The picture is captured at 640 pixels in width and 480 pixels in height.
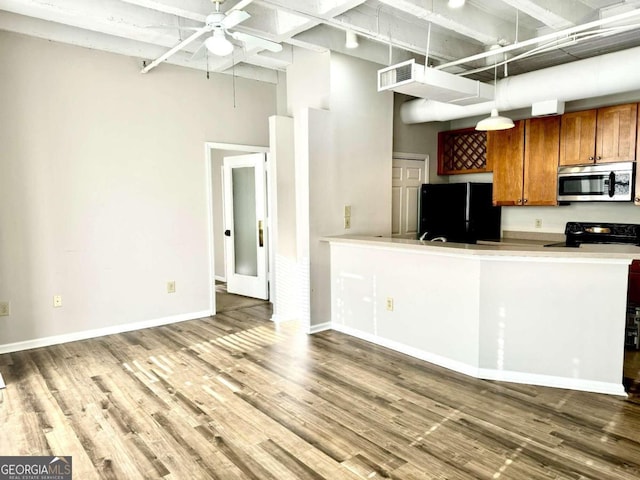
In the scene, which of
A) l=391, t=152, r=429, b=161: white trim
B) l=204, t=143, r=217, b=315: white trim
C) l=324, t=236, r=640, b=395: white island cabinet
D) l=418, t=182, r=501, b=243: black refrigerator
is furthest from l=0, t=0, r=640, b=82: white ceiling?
l=324, t=236, r=640, b=395: white island cabinet

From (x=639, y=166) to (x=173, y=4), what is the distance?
14.6 ft

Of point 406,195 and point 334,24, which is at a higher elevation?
point 334,24

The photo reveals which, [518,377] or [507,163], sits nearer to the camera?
[518,377]

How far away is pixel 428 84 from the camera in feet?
11.5

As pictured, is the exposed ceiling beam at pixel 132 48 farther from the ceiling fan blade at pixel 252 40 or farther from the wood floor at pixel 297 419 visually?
the wood floor at pixel 297 419

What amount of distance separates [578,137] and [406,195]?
6.60ft

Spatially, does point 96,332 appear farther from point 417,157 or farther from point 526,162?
point 526,162

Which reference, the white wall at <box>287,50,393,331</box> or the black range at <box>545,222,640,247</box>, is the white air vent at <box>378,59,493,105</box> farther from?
the black range at <box>545,222,640,247</box>

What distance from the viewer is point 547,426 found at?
104 inches

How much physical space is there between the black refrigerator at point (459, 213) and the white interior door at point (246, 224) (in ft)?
6.99

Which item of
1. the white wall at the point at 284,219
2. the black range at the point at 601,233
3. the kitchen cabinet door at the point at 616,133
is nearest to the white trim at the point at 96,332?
the white wall at the point at 284,219

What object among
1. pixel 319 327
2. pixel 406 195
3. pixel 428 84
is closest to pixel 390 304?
pixel 319 327

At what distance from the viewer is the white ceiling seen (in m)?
3.33

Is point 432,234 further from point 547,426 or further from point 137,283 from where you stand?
point 137,283
